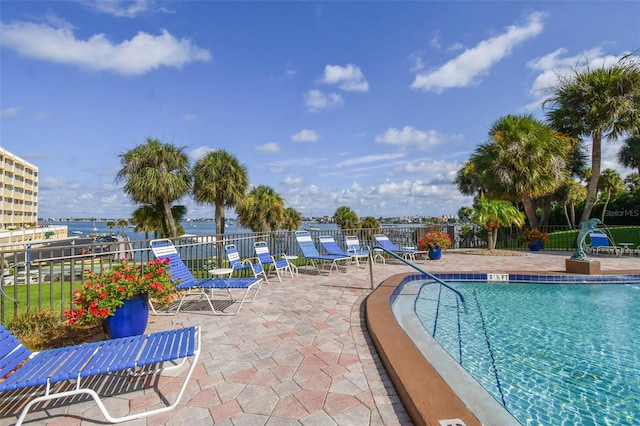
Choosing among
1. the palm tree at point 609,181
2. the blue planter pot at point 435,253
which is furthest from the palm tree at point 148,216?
the palm tree at point 609,181

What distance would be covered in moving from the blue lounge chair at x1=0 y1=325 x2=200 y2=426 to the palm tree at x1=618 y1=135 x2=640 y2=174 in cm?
2983

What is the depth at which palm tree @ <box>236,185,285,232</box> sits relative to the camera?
28.2 meters

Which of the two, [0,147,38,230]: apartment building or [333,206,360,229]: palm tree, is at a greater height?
[0,147,38,230]: apartment building

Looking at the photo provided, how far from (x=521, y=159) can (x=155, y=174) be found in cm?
2056

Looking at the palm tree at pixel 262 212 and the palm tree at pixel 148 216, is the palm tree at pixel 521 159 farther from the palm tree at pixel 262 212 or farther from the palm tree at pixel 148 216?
the palm tree at pixel 148 216

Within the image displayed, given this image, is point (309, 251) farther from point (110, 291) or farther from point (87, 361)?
point (87, 361)

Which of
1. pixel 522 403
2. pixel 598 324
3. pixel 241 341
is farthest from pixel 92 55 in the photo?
→ pixel 598 324

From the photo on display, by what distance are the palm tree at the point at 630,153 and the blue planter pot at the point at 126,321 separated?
97.7 feet

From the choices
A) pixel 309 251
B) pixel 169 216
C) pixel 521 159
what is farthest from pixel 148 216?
pixel 521 159

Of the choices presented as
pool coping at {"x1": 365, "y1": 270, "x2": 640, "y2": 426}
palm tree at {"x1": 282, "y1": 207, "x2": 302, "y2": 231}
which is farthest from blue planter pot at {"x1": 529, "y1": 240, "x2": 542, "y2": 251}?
palm tree at {"x1": 282, "y1": 207, "x2": 302, "y2": 231}

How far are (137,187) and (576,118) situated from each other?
24.5 m

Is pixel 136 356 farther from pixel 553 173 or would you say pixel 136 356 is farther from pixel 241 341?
pixel 553 173

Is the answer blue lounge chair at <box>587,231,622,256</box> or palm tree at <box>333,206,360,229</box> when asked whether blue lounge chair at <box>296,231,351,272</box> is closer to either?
blue lounge chair at <box>587,231,622,256</box>

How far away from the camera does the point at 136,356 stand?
7.59 feet
